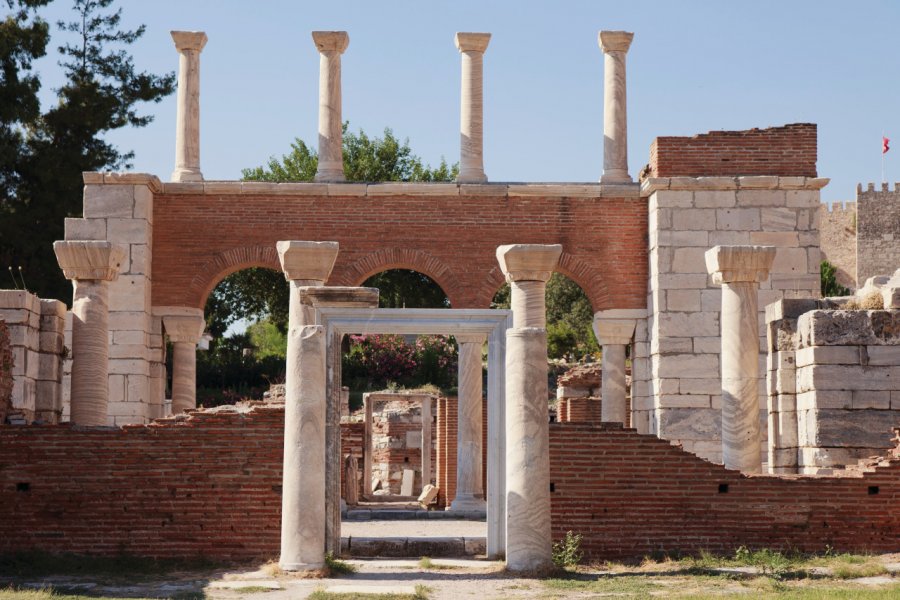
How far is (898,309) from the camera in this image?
14727mm

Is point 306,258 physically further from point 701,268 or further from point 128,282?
point 701,268

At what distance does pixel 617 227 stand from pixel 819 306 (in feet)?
19.3

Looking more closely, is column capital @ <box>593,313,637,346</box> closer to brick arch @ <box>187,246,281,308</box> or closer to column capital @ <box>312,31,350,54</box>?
brick arch @ <box>187,246,281,308</box>

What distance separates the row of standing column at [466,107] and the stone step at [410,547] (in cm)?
868

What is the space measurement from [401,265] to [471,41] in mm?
3725

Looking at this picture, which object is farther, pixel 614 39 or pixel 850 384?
pixel 614 39

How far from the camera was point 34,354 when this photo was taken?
15.9m

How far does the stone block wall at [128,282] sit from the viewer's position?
66.7 feet

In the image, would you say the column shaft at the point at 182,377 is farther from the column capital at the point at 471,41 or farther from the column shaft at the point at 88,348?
the column capital at the point at 471,41

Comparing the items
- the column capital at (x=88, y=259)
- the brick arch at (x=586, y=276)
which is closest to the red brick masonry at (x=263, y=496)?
the column capital at (x=88, y=259)

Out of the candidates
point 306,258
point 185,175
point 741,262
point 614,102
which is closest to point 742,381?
point 741,262

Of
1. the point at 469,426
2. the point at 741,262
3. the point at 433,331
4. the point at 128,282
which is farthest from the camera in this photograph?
the point at 128,282

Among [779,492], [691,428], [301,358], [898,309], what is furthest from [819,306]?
[301,358]

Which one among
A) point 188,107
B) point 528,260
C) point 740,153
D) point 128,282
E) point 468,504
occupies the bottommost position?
point 468,504
